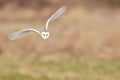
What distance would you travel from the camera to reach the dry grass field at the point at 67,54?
12.6 m

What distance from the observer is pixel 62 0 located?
997 inches

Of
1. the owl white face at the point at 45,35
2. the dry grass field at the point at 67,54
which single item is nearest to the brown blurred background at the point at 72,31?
the dry grass field at the point at 67,54

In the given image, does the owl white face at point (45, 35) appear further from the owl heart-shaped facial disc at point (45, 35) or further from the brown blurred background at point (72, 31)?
the brown blurred background at point (72, 31)

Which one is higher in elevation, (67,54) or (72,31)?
(72,31)

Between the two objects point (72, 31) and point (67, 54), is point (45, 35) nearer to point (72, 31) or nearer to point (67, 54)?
point (67, 54)

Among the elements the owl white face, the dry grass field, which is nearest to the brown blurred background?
the dry grass field

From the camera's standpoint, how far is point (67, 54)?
617 inches

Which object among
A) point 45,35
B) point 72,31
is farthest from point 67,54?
point 45,35

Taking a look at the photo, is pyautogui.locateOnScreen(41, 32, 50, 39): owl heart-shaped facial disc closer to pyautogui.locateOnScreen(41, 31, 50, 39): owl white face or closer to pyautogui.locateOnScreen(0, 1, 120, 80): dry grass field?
pyautogui.locateOnScreen(41, 31, 50, 39): owl white face

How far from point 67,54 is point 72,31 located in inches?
79.4

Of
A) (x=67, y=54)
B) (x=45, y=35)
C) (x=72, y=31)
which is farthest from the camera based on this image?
(x=72, y=31)

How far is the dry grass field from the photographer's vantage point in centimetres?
1261

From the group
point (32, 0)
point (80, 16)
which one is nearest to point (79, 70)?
point (80, 16)

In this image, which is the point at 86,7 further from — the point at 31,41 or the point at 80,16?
the point at 31,41
